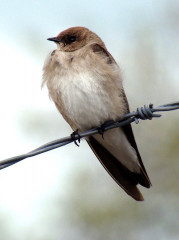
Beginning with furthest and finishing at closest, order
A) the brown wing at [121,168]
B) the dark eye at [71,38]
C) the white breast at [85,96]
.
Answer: the dark eye at [71,38], the brown wing at [121,168], the white breast at [85,96]

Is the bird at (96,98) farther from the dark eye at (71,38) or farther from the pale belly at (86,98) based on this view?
the dark eye at (71,38)

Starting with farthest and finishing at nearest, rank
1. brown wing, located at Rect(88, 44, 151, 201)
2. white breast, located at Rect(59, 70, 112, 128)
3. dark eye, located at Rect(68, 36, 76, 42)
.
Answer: dark eye, located at Rect(68, 36, 76, 42) → brown wing, located at Rect(88, 44, 151, 201) → white breast, located at Rect(59, 70, 112, 128)

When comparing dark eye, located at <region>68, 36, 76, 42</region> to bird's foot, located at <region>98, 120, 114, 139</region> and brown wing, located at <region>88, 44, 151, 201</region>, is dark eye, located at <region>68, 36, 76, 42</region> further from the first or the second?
bird's foot, located at <region>98, 120, 114, 139</region>

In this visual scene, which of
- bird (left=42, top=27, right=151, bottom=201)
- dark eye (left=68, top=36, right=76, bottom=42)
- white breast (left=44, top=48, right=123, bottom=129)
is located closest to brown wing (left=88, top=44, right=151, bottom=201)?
bird (left=42, top=27, right=151, bottom=201)

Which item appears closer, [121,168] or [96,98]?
[96,98]

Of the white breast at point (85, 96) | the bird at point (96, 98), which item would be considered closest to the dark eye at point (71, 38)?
the bird at point (96, 98)

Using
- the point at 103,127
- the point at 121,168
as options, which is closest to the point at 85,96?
the point at 103,127

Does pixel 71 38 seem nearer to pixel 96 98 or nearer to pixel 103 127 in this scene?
pixel 96 98

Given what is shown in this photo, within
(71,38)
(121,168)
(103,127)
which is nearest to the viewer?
(103,127)
